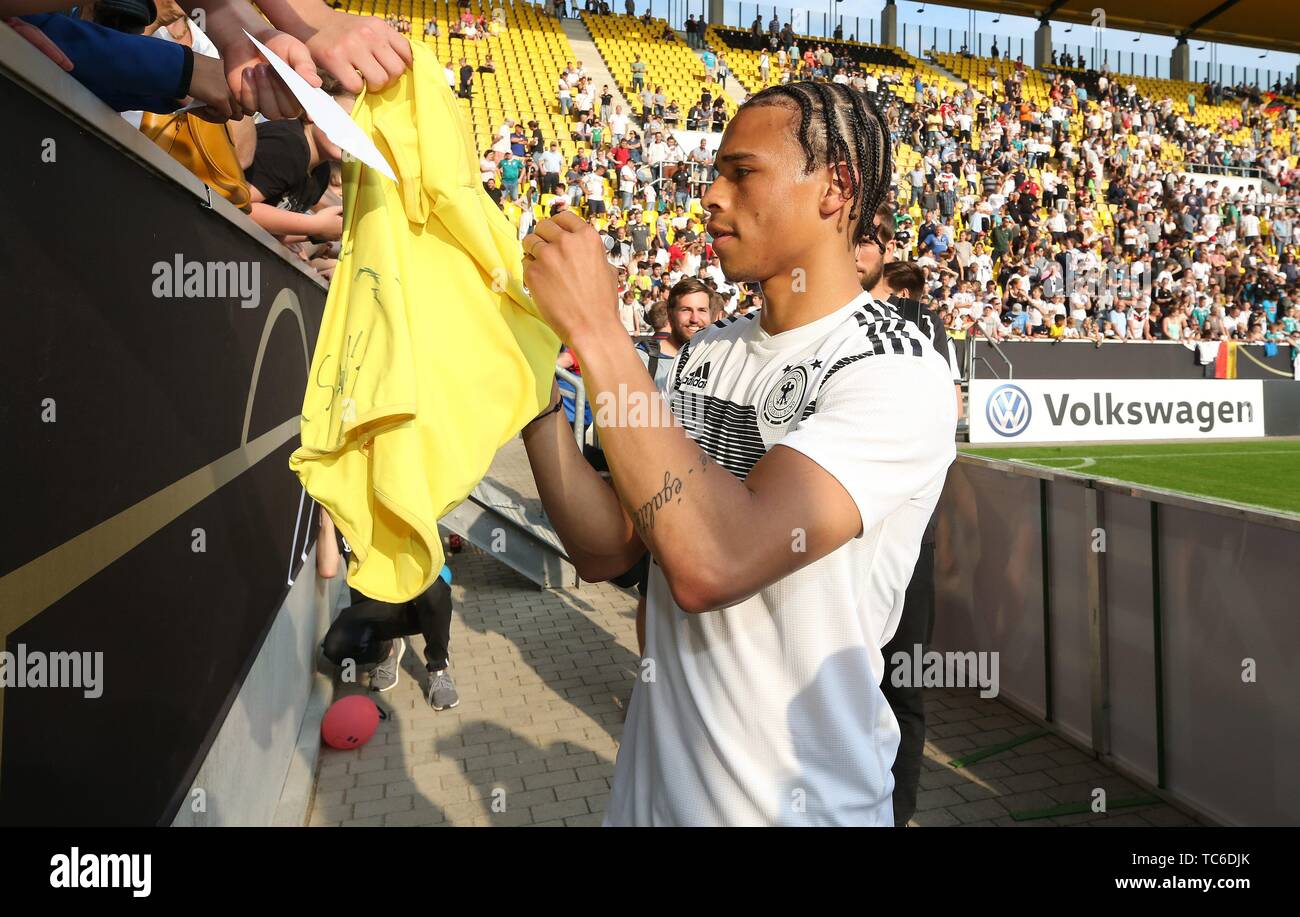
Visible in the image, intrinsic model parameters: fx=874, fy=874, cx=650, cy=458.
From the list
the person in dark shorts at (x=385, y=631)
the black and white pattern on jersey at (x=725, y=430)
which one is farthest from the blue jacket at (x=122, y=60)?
the person in dark shorts at (x=385, y=631)

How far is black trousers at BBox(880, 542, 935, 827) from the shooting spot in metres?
3.64

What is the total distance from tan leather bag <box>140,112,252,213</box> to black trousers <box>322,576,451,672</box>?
8.70 feet

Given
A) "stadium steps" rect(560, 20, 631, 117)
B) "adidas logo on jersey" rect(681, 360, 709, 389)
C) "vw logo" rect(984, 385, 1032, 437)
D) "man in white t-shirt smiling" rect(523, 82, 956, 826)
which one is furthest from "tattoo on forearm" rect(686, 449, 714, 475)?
"stadium steps" rect(560, 20, 631, 117)

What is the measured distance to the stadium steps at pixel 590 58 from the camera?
26438mm

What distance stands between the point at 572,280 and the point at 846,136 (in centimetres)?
67

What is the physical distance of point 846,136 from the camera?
5.48 ft

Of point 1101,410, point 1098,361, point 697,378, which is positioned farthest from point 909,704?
point 1098,361

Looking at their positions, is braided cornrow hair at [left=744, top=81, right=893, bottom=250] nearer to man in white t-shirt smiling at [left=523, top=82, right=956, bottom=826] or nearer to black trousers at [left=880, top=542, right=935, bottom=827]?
man in white t-shirt smiling at [left=523, top=82, right=956, bottom=826]

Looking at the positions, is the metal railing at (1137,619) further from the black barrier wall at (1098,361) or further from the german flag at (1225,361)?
the german flag at (1225,361)

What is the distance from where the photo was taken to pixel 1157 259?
78.4 ft

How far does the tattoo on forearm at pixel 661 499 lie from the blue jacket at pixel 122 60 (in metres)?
1.85

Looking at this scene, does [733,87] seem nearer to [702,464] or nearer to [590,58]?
[590,58]

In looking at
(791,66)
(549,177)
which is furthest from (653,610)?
(791,66)
